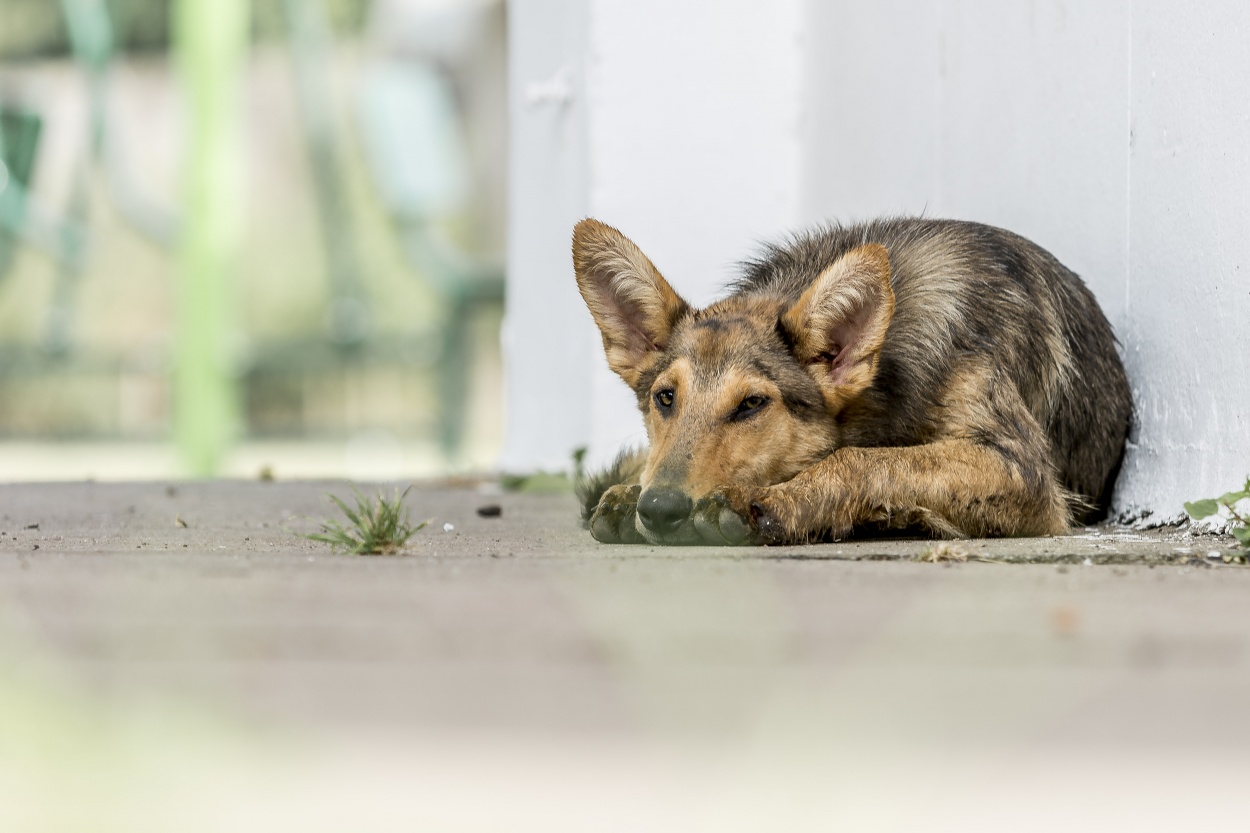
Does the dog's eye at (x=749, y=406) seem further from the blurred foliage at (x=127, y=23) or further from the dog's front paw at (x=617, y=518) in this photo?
the blurred foliage at (x=127, y=23)

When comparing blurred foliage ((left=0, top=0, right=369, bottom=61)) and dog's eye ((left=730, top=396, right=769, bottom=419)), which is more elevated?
blurred foliage ((left=0, top=0, right=369, bottom=61))

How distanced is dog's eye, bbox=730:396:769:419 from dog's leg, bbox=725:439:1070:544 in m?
0.22

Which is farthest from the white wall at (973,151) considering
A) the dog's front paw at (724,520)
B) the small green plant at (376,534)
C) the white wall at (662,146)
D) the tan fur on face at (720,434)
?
the small green plant at (376,534)

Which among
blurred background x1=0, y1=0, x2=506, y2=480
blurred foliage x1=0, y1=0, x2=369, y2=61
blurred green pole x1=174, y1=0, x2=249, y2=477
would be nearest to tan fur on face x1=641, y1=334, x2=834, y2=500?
blurred green pole x1=174, y1=0, x2=249, y2=477

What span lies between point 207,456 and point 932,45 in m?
7.22

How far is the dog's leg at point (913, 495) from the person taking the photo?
377cm

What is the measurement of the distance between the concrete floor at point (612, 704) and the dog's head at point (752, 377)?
96 centimetres

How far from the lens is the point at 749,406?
13.0ft

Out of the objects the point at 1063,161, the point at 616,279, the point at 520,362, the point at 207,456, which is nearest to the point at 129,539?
the point at 616,279

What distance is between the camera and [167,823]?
1.84 meters

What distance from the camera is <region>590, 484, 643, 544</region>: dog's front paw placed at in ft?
12.8

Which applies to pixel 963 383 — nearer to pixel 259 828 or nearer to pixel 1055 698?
pixel 1055 698

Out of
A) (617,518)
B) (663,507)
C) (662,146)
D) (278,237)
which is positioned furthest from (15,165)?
(663,507)

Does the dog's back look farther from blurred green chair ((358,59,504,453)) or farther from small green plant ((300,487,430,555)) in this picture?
blurred green chair ((358,59,504,453))
